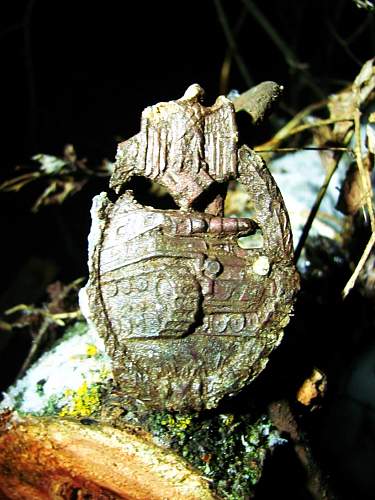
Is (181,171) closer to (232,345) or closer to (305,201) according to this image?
(232,345)

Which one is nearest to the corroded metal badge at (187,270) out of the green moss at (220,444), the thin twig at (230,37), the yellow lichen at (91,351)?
the green moss at (220,444)

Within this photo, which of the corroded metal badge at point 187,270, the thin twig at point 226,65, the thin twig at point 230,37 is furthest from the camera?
the thin twig at point 226,65

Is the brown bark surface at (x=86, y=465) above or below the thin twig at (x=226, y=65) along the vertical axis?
below

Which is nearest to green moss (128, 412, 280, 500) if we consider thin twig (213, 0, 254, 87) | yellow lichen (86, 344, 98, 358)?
yellow lichen (86, 344, 98, 358)

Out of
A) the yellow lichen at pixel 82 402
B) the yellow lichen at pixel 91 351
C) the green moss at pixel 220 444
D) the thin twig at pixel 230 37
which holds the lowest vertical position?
the green moss at pixel 220 444

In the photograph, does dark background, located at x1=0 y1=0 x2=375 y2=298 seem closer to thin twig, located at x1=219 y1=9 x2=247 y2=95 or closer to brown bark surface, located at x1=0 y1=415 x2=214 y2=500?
thin twig, located at x1=219 y1=9 x2=247 y2=95

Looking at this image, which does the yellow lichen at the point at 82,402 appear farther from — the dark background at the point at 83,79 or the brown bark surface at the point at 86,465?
the dark background at the point at 83,79
